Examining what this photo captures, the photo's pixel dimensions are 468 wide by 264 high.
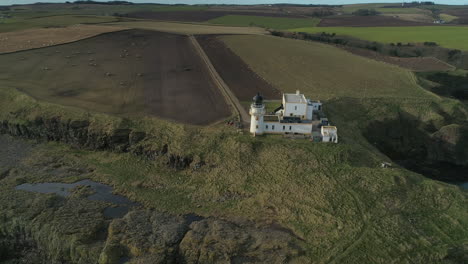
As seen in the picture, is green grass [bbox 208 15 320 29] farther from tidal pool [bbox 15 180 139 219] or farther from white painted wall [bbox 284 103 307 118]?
tidal pool [bbox 15 180 139 219]

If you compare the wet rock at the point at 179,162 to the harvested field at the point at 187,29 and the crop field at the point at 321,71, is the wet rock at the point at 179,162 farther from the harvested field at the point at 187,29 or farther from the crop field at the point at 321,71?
the harvested field at the point at 187,29

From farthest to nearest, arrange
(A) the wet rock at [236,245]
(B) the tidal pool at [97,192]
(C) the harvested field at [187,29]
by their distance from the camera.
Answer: (C) the harvested field at [187,29] < (B) the tidal pool at [97,192] < (A) the wet rock at [236,245]

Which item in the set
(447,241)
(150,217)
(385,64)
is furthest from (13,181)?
(385,64)

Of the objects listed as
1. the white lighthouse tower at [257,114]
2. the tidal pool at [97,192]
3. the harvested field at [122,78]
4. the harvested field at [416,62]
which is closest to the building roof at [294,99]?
Result: the white lighthouse tower at [257,114]

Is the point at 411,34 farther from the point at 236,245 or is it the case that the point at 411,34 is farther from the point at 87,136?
the point at 236,245

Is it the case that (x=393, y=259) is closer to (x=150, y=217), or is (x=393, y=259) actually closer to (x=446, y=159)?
(x=150, y=217)

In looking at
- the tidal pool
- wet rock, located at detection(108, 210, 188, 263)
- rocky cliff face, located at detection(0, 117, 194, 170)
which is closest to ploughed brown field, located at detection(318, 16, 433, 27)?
rocky cliff face, located at detection(0, 117, 194, 170)
